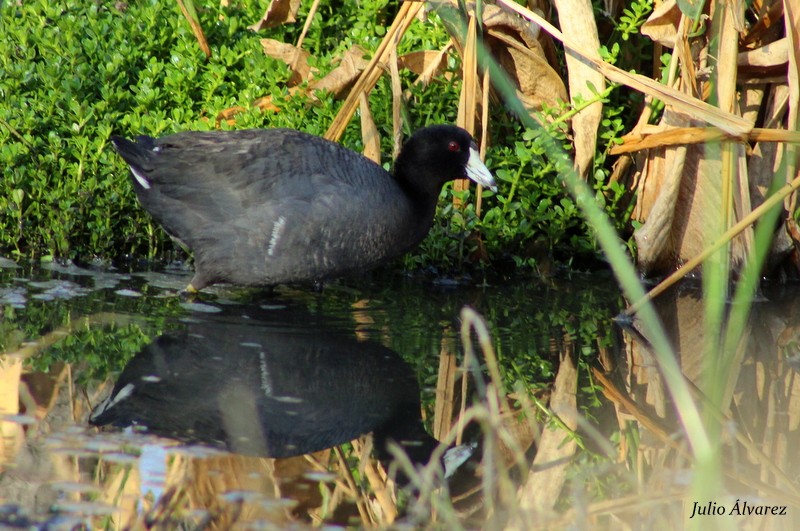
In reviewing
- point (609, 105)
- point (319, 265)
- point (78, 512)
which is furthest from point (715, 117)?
point (78, 512)

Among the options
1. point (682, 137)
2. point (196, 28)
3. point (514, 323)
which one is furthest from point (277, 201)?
point (682, 137)

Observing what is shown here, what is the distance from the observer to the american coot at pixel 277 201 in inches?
166

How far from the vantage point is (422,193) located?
15.1 ft

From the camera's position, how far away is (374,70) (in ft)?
16.1

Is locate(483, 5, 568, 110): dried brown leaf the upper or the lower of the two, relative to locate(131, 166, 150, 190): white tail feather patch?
upper

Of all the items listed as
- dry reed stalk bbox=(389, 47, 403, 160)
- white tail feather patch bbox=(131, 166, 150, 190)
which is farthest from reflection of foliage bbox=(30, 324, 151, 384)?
dry reed stalk bbox=(389, 47, 403, 160)

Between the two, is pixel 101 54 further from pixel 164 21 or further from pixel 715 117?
pixel 715 117

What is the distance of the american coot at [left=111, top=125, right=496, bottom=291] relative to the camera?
4.21 metres

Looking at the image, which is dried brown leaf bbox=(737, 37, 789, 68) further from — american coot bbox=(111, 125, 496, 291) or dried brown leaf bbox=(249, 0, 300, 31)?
dried brown leaf bbox=(249, 0, 300, 31)

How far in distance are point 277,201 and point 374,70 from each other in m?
1.06

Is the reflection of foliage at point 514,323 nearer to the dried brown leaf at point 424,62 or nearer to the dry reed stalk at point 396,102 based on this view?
the dry reed stalk at point 396,102

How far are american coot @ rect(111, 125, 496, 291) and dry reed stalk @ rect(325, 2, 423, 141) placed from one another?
0.51m

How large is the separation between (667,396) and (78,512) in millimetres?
2028

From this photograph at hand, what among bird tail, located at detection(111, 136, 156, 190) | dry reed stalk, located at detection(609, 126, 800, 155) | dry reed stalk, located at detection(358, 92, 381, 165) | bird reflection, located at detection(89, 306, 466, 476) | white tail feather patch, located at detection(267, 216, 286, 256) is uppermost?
dry reed stalk, located at detection(609, 126, 800, 155)
